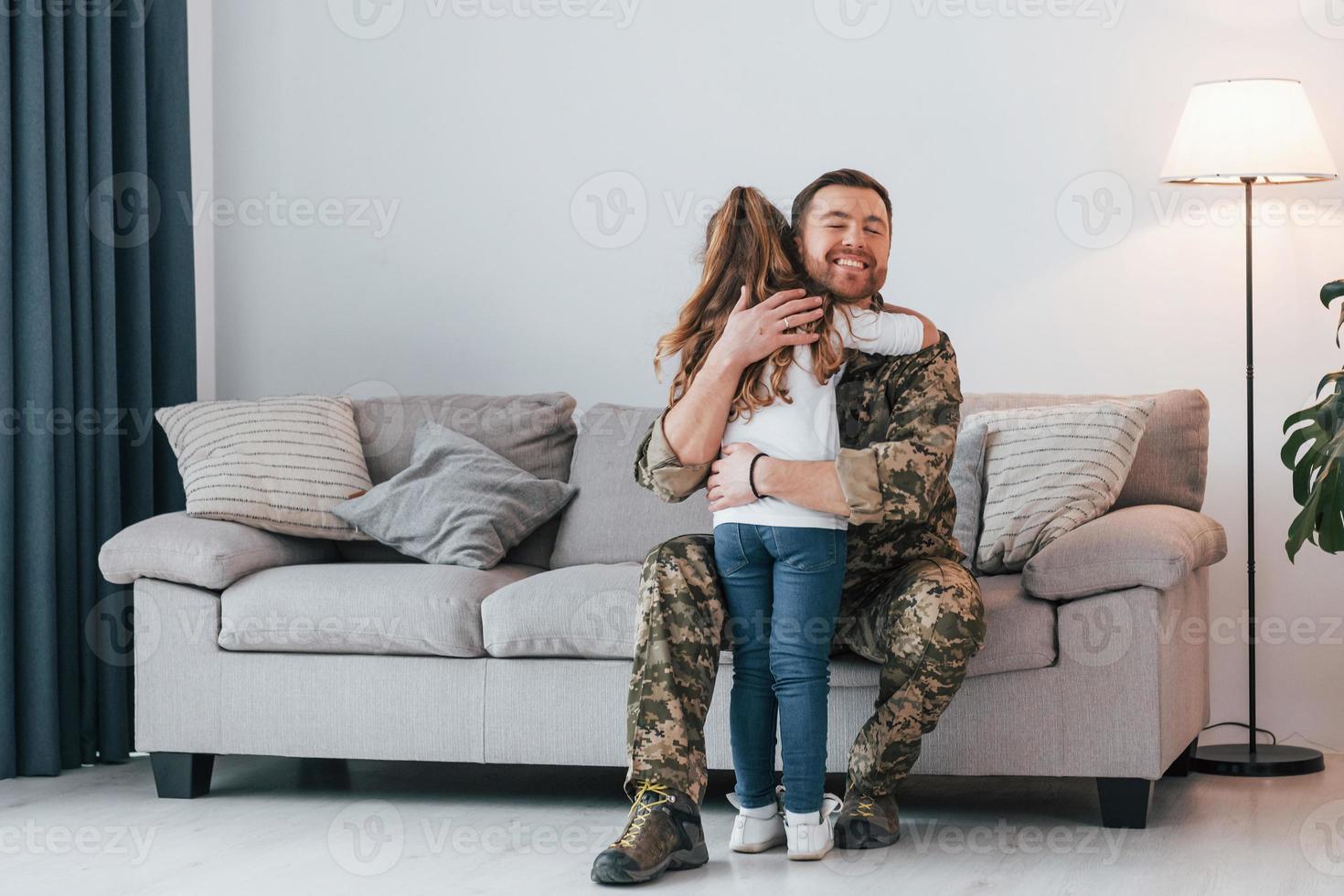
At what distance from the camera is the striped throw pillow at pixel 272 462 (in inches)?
126

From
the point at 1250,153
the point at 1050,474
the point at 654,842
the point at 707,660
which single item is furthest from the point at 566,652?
the point at 1250,153

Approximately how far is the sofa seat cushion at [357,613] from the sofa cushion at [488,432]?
0.39 m

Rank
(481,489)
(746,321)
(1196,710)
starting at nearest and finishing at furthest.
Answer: (746,321) < (1196,710) < (481,489)

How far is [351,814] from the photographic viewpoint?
288 cm

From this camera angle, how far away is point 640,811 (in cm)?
238

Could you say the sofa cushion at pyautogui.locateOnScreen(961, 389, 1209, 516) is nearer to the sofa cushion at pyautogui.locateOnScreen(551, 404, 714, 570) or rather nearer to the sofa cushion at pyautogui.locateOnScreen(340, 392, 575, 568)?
the sofa cushion at pyautogui.locateOnScreen(551, 404, 714, 570)

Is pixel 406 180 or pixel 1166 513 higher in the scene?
pixel 406 180

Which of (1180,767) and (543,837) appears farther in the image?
(1180,767)

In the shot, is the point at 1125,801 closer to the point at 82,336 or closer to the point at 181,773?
the point at 181,773

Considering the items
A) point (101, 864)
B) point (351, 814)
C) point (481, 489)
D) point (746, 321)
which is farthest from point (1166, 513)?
point (101, 864)

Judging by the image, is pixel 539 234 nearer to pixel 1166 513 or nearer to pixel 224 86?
pixel 224 86

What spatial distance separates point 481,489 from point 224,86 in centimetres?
164

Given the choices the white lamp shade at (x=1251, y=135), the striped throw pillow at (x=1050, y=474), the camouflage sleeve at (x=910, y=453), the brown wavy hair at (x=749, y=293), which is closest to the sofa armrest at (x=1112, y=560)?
the striped throw pillow at (x=1050, y=474)

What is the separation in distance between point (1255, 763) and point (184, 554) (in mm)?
2241
